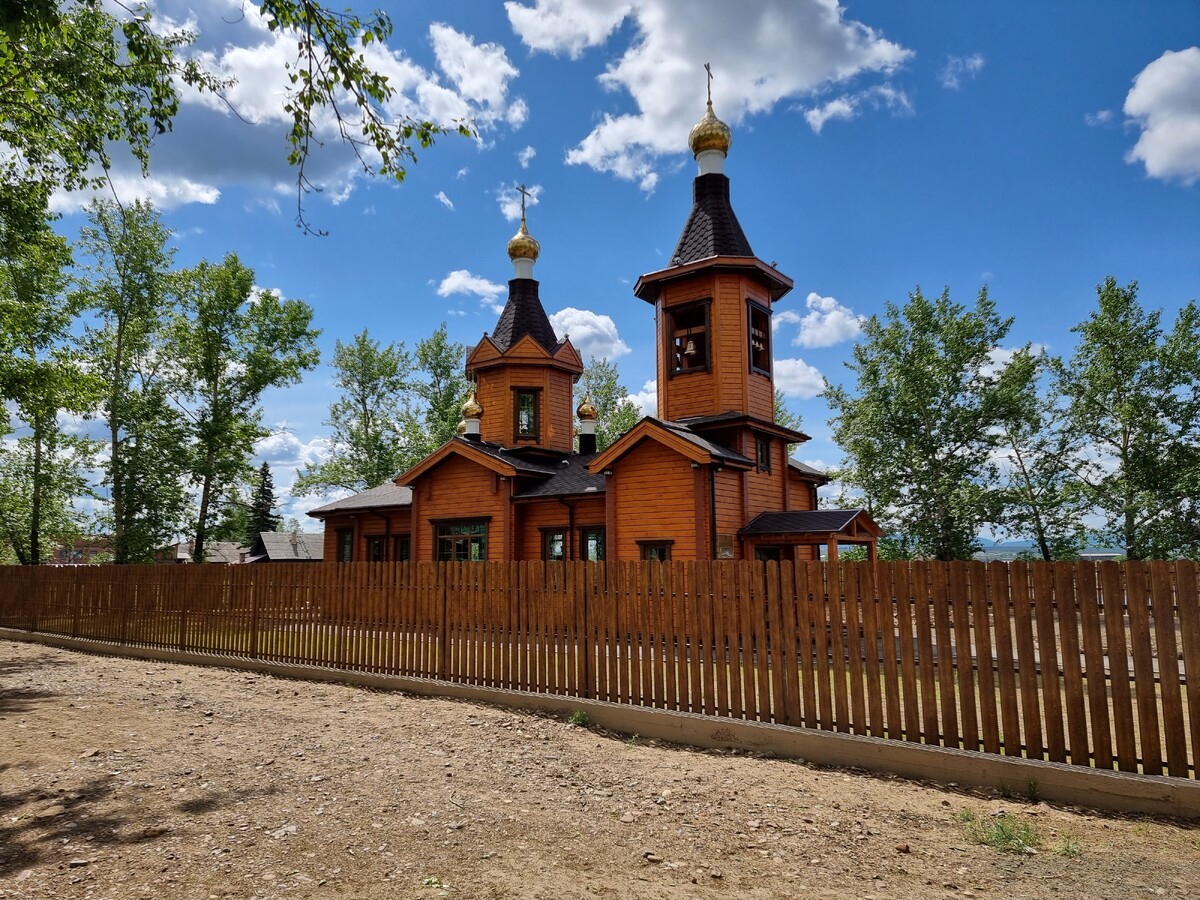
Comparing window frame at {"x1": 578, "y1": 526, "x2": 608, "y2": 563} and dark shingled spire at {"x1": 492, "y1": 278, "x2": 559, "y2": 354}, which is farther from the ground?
dark shingled spire at {"x1": 492, "y1": 278, "x2": 559, "y2": 354}

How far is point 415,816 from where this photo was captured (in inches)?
187

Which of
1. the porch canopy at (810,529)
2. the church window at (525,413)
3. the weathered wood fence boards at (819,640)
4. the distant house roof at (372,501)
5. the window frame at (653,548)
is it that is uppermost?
→ the church window at (525,413)

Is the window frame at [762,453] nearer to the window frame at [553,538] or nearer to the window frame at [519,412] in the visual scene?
the window frame at [553,538]

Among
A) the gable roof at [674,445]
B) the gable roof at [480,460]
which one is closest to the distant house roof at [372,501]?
the gable roof at [480,460]

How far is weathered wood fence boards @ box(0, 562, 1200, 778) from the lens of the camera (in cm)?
508

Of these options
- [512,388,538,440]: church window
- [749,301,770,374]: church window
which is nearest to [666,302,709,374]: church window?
[749,301,770,374]: church window

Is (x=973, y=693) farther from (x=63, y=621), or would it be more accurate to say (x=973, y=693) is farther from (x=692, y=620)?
(x=63, y=621)

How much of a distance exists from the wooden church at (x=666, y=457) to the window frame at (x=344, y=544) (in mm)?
1324

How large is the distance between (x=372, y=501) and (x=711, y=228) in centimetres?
1525

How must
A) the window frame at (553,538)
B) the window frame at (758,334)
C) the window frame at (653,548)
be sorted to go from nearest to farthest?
the window frame at (653,548) < the window frame at (758,334) < the window frame at (553,538)

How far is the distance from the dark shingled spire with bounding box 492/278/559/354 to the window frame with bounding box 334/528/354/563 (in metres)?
9.22

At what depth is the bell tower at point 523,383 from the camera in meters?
23.3

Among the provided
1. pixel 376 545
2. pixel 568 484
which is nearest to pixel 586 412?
pixel 568 484

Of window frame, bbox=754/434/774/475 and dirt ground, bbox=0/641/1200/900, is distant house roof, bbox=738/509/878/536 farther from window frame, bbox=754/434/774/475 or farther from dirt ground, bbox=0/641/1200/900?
dirt ground, bbox=0/641/1200/900
